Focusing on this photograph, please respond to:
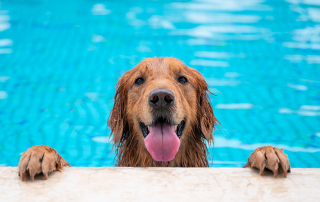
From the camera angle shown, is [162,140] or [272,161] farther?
[162,140]

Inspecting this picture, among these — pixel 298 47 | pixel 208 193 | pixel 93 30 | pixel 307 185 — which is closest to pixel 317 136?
pixel 298 47

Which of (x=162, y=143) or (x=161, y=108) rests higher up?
(x=161, y=108)

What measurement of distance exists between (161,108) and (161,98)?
4.7 inches

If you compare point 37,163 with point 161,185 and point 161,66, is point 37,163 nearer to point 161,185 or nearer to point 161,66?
point 161,185

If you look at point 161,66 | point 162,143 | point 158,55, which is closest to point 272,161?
point 162,143

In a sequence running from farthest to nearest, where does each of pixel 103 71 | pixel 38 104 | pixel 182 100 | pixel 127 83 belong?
pixel 103 71, pixel 38 104, pixel 127 83, pixel 182 100

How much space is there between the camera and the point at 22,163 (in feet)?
9.59

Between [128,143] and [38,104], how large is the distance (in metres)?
3.54

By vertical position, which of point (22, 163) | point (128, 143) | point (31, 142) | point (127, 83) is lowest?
point (31, 142)

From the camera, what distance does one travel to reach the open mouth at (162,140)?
384 centimetres

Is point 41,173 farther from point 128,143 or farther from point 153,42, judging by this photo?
point 153,42

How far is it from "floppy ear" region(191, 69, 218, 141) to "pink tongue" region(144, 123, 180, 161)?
70 cm

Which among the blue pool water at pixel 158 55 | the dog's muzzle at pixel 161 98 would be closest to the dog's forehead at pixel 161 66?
the dog's muzzle at pixel 161 98

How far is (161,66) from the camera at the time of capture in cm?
444
